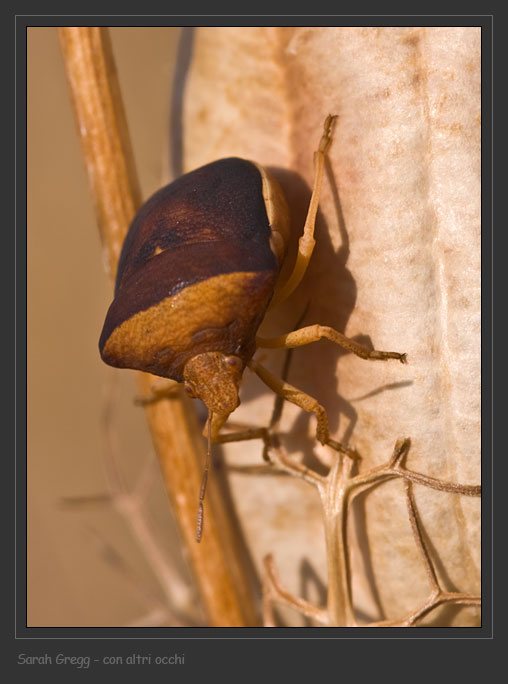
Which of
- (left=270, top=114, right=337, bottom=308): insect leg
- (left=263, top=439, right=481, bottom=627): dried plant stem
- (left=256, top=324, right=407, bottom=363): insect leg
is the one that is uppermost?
(left=270, top=114, right=337, bottom=308): insect leg

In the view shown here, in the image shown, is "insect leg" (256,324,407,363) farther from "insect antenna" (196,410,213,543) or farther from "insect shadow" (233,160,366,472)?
"insect antenna" (196,410,213,543)

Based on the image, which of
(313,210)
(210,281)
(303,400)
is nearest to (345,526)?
(303,400)

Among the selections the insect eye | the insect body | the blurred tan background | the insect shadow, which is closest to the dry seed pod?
the insect shadow

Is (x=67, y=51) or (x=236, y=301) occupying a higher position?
(x=67, y=51)

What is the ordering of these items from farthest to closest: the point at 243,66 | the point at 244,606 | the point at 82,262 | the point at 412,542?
the point at 82,262 → the point at 244,606 → the point at 243,66 → the point at 412,542

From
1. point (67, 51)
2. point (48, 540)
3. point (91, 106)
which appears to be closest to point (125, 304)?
point (91, 106)

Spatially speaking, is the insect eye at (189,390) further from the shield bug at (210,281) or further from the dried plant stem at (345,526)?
the dried plant stem at (345,526)

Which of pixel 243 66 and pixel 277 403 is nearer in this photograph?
pixel 243 66

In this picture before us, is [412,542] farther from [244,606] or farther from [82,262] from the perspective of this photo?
[82,262]
